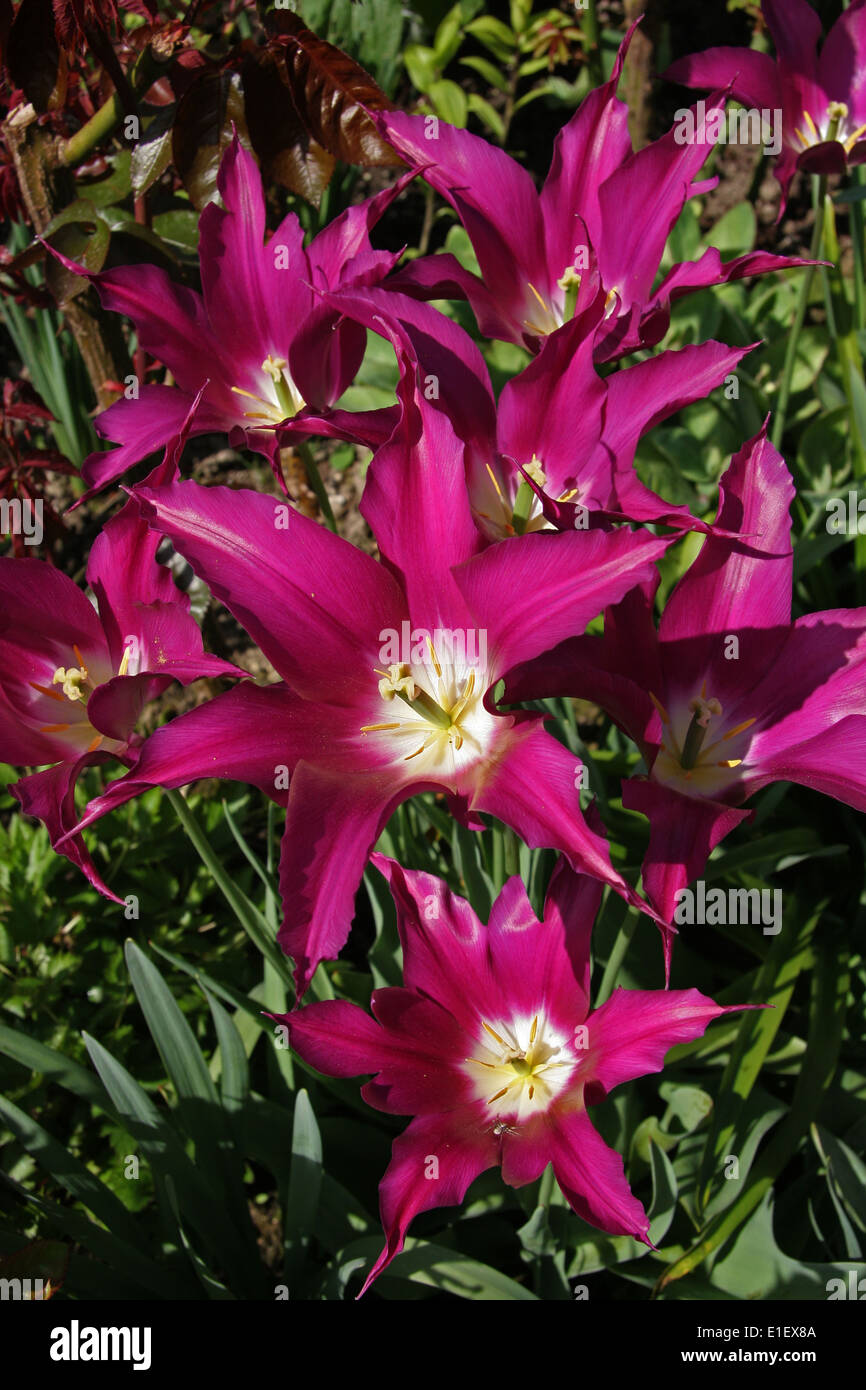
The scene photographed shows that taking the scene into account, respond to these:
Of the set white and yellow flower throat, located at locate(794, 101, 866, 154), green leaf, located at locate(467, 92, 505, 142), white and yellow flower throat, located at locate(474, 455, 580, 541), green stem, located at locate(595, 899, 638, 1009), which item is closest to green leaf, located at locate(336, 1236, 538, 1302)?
green stem, located at locate(595, 899, 638, 1009)

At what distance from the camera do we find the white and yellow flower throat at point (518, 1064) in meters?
Answer: 1.25

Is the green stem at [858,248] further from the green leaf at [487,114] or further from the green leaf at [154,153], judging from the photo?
the green leaf at [154,153]

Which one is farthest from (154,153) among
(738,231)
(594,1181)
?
(738,231)

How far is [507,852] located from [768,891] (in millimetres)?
622

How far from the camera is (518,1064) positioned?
1273 mm

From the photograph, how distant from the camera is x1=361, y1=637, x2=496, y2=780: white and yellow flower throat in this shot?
3.63 ft

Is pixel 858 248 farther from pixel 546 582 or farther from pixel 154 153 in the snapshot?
pixel 546 582

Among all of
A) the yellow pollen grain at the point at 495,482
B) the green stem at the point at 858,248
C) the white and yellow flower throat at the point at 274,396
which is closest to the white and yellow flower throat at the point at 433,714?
the yellow pollen grain at the point at 495,482

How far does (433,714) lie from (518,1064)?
45 cm

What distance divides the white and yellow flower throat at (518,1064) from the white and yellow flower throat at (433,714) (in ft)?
1.19

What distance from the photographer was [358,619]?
3.59 feet

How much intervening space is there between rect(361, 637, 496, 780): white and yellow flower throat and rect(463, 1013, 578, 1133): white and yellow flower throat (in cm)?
36
